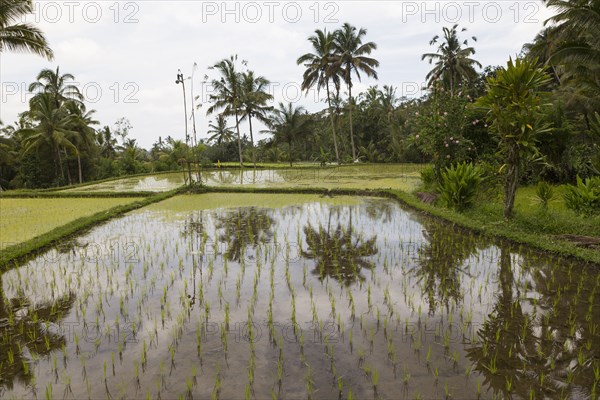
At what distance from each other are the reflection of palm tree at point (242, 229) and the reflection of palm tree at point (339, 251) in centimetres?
86

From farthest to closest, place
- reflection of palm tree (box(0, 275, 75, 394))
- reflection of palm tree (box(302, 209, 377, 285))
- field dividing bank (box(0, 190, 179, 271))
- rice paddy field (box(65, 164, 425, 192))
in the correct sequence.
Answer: rice paddy field (box(65, 164, 425, 192)) < field dividing bank (box(0, 190, 179, 271)) < reflection of palm tree (box(302, 209, 377, 285)) < reflection of palm tree (box(0, 275, 75, 394))

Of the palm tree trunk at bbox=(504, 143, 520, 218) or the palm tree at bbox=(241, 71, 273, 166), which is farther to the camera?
the palm tree at bbox=(241, 71, 273, 166)

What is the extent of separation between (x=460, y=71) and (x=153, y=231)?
21988 mm

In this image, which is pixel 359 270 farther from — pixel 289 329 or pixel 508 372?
pixel 508 372

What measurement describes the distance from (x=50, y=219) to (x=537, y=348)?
9861mm

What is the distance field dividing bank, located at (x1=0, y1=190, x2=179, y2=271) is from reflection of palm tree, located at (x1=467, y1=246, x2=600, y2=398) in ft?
20.2

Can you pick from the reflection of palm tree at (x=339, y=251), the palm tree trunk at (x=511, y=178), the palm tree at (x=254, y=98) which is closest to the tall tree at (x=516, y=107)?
the palm tree trunk at (x=511, y=178)

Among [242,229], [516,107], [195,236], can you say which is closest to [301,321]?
[195,236]

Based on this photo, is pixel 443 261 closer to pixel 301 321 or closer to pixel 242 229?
pixel 301 321

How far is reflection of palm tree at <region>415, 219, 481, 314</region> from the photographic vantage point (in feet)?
15.1

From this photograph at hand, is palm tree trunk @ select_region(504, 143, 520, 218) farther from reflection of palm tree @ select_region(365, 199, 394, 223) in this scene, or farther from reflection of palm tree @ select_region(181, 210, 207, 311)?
reflection of palm tree @ select_region(181, 210, 207, 311)

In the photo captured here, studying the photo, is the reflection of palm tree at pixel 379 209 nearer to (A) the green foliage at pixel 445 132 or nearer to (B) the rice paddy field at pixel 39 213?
(A) the green foliage at pixel 445 132

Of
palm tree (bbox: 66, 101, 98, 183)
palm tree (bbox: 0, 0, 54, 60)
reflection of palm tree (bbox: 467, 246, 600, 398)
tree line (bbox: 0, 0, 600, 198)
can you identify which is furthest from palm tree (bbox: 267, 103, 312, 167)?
reflection of palm tree (bbox: 467, 246, 600, 398)

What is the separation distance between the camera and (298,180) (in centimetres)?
1744
